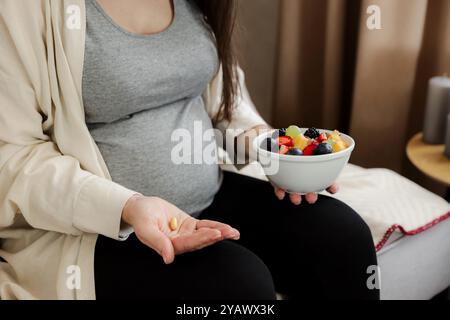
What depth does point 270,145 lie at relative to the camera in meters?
0.43

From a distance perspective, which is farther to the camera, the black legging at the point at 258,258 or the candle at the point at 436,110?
the candle at the point at 436,110

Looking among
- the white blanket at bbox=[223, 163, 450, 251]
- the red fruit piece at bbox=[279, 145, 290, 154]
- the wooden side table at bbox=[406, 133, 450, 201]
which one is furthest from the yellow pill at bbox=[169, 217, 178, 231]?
the wooden side table at bbox=[406, 133, 450, 201]

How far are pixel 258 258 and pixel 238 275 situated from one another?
44 mm

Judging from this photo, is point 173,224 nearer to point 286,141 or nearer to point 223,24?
point 286,141

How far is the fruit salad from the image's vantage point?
0.40 m

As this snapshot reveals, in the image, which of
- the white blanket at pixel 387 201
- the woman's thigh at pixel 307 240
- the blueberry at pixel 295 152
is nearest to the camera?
the blueberry at pixel 295 152

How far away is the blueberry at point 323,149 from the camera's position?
40cm

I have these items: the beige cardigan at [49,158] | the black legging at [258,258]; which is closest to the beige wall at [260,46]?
the black legging at [258,258]

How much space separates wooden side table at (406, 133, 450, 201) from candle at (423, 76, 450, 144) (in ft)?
0.06

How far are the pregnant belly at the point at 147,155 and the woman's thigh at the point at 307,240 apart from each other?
0.23ft

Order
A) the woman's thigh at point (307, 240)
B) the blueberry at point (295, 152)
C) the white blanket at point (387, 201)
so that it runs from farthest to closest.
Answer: the white blanket at point (387, 201) → the woman's thigh at point (307, 240) → the blueberry at point (295, 152)

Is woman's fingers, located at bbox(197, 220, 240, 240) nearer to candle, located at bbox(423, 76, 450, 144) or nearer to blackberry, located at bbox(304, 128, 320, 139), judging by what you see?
blackberry, located at bbox(304, 128, 320, 139)

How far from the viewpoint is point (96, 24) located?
0.48 m

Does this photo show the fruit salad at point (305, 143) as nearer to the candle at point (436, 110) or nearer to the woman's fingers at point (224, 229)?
the woman's fingers at point (224, 229)
